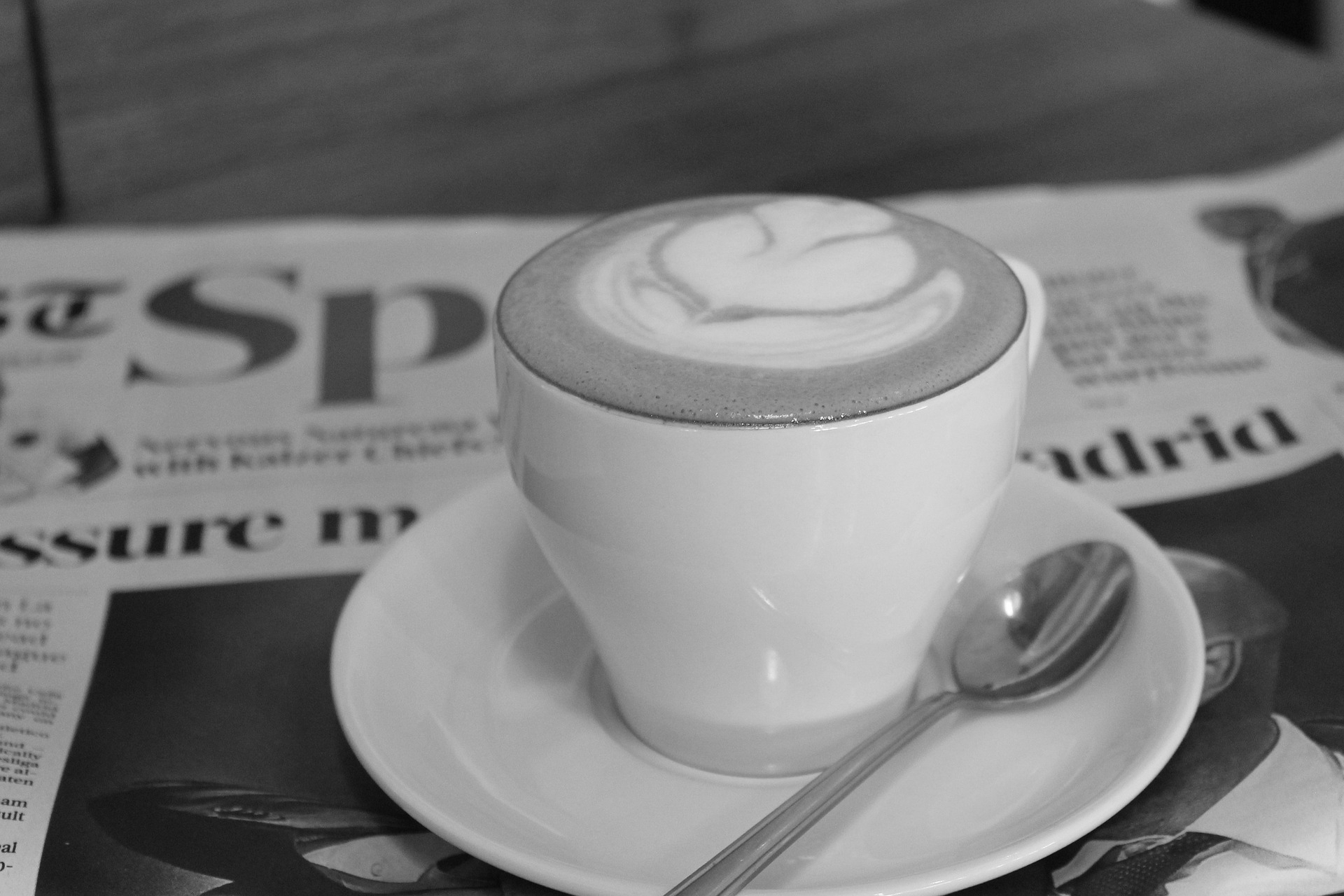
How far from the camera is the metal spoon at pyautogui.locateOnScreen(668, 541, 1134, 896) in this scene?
0.34 metres

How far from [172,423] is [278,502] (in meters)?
0.08

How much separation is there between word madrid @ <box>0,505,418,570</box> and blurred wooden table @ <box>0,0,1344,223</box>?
0.23m

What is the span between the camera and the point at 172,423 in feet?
1.83

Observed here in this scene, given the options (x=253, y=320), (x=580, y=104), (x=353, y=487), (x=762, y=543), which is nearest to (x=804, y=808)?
(x=762, y=543)

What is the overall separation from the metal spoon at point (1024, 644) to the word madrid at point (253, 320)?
28 cm

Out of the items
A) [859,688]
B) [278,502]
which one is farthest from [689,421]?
[278,502]

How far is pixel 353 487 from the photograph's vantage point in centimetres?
52

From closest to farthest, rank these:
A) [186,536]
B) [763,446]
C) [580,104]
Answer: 1. [763,446]
2. [186,536]
3. [580,104]

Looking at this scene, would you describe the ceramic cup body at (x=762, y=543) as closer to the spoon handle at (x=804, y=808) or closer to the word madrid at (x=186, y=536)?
the spoon handle at (x=804, y=808)

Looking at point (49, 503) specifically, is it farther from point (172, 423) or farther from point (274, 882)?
point (274, 882)

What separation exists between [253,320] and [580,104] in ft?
0.77

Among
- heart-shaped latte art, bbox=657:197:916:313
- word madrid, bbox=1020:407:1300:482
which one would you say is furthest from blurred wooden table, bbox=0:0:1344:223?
heart-shaped latte art, bbox=657:197:916:313

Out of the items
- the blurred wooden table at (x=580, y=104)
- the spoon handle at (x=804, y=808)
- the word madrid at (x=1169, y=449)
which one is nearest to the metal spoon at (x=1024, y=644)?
the spoon handle at (x=804, y=808)

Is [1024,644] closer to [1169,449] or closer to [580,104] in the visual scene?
[1169,449]
